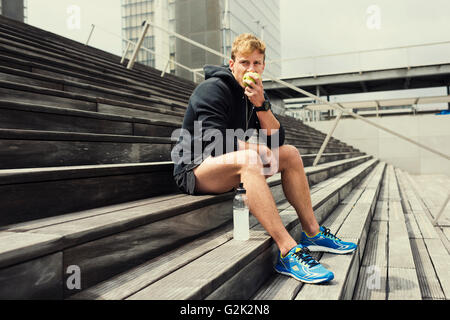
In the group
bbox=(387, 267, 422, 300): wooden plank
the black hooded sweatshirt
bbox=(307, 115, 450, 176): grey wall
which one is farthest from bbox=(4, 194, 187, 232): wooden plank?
bbox=(307, 115, 450, 176): grey wall

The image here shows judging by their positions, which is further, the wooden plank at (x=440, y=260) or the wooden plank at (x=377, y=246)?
the wooden plank at (x=377, y=246)

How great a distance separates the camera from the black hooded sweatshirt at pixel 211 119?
1691mm

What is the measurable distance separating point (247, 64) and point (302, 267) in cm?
106

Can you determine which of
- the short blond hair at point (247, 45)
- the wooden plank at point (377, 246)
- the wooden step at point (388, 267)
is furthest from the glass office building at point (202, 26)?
the short blond hair at point (247, 45)

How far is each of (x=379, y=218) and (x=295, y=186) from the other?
5.50 ft

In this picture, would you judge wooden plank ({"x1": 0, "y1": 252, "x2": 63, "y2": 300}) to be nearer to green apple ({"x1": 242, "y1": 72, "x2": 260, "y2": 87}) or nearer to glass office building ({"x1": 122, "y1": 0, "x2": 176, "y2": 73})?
green apple ({"x1": 242, "y1": 72, "x2": 260, "y2": 87})

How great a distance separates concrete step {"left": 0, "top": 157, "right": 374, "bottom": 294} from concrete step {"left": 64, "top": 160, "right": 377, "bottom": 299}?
0.15 ft

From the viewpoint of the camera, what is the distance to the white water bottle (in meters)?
1.58

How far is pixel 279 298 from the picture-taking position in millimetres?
1236

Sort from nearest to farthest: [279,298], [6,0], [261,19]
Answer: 1. [279,298]
2. [6,0]
3. [261,19]

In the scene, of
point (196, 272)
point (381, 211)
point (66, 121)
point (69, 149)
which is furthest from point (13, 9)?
point (196, 272)

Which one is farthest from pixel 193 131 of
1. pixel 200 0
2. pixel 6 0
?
pixel 200 0

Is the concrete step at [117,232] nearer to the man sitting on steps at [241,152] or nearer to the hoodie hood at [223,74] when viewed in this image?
the man sitting on steps at [241,152]
